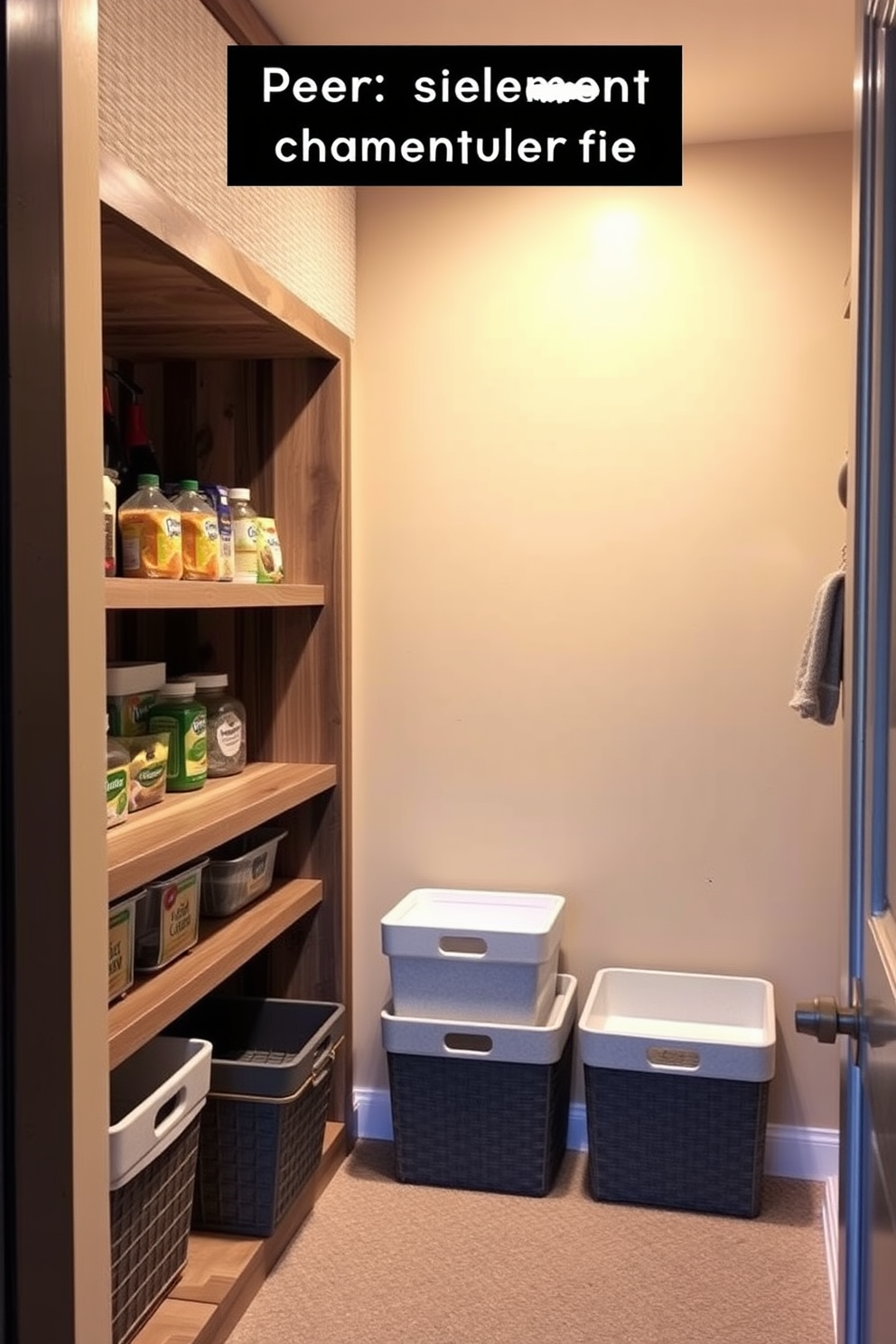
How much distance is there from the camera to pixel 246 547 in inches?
100

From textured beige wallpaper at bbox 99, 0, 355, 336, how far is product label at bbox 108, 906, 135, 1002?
109 centimetres

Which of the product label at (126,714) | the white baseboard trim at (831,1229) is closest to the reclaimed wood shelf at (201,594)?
the product label at (126,714)

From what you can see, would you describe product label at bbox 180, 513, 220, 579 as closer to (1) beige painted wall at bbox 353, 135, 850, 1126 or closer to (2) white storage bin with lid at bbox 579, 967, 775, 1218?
(1) beige painted wall at bbox 353, 135, 850, 1126

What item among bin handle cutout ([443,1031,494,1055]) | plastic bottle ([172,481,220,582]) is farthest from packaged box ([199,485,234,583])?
bin handle cutout ([443,1031,494,1055])

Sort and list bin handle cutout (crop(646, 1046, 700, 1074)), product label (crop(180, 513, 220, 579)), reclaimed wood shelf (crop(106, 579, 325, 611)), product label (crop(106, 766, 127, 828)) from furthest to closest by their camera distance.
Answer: bin handle cutout (crop(646, 1046, 700, 1074)) → product label (crop(180, 513, 220, 579)) → product label (crop(106, 766, 127, 828)) → reclaimed wood shelf (crop(106, 579, 325, 611))

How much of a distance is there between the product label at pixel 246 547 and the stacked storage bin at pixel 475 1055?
788mm

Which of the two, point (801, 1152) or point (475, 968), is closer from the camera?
point (475, 968)

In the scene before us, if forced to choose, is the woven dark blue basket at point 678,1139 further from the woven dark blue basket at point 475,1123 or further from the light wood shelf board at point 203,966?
the light wood shelf board at point 203,966

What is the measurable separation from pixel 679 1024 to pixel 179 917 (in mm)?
1193

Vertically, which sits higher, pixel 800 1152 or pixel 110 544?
pixel 110 544

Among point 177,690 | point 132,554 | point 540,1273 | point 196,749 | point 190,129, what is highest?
point 190,129

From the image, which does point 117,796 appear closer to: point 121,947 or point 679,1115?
point 121,947

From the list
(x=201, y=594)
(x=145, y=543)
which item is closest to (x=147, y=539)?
(x=145, y=543)

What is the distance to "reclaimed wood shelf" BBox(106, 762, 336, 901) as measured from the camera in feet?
6.03
